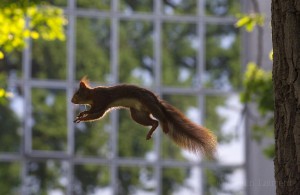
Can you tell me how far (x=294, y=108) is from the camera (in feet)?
8.78

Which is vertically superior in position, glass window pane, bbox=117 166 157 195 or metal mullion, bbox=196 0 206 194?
metal mullion, bbox=196 0 206 194

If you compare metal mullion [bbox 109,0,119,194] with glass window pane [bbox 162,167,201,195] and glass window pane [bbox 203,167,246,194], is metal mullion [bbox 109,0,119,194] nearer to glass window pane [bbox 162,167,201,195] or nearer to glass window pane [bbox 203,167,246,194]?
glass window pane [bbox 162,167,201,195]

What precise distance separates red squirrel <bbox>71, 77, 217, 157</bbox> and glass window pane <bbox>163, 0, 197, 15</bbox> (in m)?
7.56

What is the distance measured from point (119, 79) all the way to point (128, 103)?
7.47m

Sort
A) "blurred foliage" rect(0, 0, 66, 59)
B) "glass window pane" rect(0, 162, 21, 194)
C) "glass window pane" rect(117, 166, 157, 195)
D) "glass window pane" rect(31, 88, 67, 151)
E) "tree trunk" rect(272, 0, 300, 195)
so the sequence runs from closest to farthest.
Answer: "tree trunk" rect(272, 0, 300, 195) < "blurred foliage" rect(0, 0, 66, 59) < "glass window pane" rect(0, 162, 21, 194) < "glass window pane" rect(31, 88, 67, 151) < "glass window pane" rect(117, 166, 157, 195)

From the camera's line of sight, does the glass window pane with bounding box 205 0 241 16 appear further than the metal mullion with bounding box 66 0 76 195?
Yes

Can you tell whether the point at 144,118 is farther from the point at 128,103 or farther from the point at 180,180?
the point at 180,180

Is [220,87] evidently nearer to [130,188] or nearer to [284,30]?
[130,188]

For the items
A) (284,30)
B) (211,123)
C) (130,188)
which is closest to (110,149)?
(130,188)

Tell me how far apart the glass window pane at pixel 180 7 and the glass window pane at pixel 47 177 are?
2244 millimetres

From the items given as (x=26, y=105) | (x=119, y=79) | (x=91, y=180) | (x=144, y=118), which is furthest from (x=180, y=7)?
(x=144, y=118)

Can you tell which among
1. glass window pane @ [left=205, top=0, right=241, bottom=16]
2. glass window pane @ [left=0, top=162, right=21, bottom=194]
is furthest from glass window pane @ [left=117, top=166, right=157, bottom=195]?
Result: glass window pane @ [left=205, top=0, right=241, bottom=16]

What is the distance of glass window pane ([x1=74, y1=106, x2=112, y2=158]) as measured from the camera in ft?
32.7

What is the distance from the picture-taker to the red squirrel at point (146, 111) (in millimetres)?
2689
